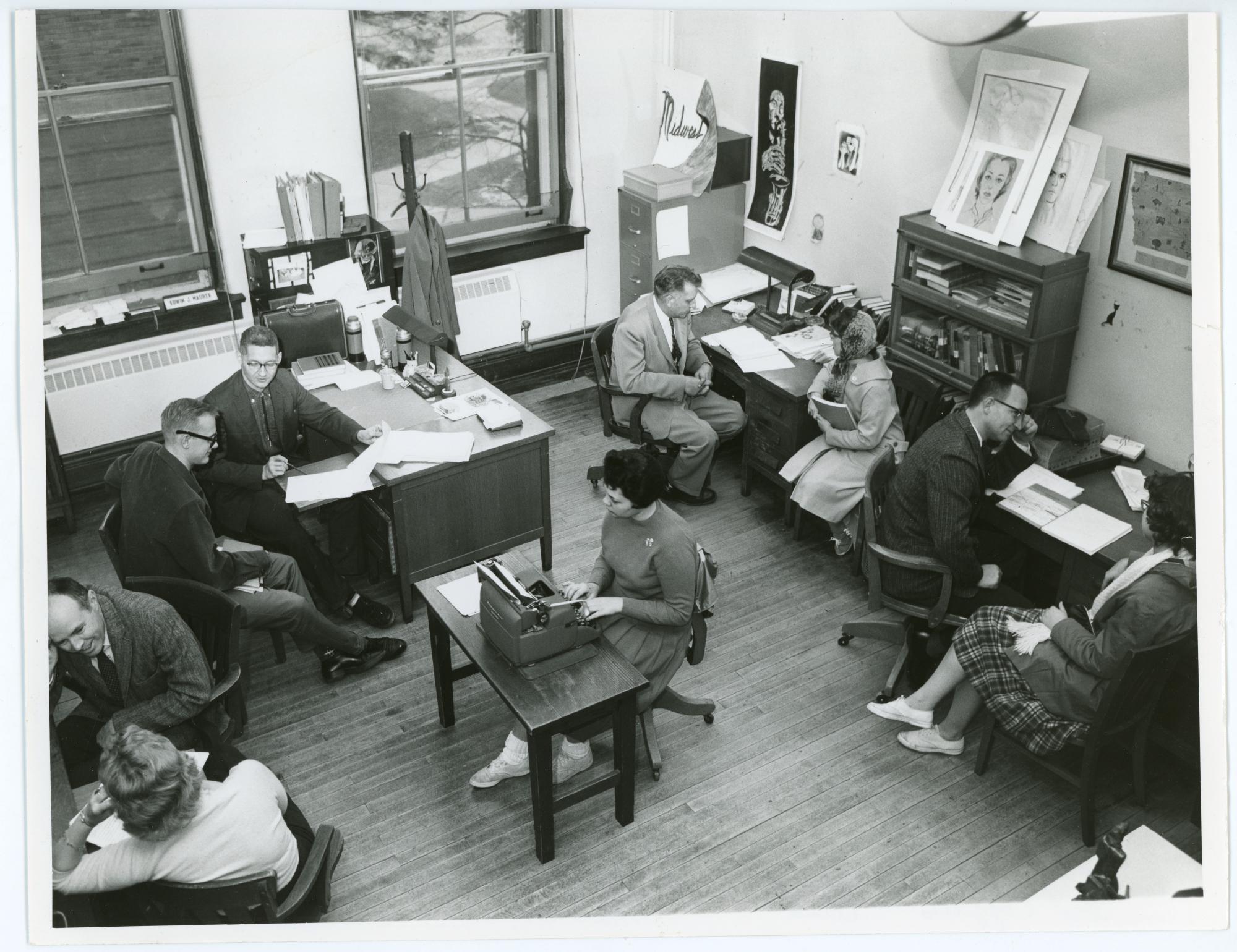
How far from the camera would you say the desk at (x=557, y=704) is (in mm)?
3047

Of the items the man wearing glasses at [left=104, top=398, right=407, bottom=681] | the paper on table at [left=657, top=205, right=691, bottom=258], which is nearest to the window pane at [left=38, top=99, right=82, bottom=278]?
the man wearing glasses at [left=104, top=398, right=407, bottom=681]

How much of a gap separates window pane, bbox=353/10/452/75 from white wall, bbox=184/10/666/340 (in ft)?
0.28

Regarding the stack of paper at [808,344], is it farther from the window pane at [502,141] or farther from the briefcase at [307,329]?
the briefcase at [307,329]

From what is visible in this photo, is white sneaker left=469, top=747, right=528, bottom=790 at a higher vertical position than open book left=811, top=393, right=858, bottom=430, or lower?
lower

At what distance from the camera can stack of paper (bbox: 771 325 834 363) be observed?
A: 511 centimetres

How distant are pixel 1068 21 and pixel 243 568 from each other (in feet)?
11.6

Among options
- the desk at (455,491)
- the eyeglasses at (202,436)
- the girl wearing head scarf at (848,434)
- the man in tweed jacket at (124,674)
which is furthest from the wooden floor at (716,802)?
the eyeglasses at (202,436)

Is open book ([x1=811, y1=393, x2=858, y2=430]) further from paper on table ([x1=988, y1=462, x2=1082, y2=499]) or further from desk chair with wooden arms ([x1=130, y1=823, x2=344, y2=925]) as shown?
desk chair with wooden arms ([x1=130, y1=823, x2=344, y2=925])

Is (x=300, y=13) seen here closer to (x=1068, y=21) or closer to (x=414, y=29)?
(x=414, y=29)

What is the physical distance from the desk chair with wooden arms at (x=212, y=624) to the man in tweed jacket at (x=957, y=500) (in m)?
2.29

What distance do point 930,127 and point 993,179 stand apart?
1.74 ft

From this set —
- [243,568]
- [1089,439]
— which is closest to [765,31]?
[1089,439]

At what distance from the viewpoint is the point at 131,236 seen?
5.14m

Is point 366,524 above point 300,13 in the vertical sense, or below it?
below
